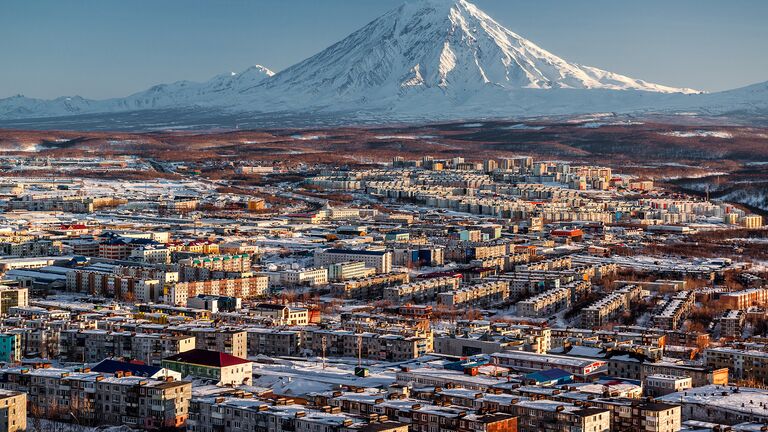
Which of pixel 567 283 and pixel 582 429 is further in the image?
pixel 567 283

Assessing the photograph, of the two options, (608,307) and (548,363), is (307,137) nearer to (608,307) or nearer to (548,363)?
(608,307)

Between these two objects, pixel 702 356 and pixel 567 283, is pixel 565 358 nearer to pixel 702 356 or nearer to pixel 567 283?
pixel 702 356

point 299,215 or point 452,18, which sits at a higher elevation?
point 452,18

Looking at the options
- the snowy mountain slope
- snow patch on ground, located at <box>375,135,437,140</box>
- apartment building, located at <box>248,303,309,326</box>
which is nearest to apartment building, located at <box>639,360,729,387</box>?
apartment building, located at <box>248,303,309,326</box>

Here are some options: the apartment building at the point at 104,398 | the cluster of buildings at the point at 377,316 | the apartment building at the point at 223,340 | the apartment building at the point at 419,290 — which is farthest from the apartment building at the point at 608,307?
the apartment building at the point at 104,398

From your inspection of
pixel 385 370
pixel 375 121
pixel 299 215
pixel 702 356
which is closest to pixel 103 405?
pixel 385 370

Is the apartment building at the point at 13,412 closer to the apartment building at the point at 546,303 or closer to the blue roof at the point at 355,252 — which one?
the apartment building at the point at 546,303

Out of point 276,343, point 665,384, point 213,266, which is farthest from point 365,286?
point 665,384
